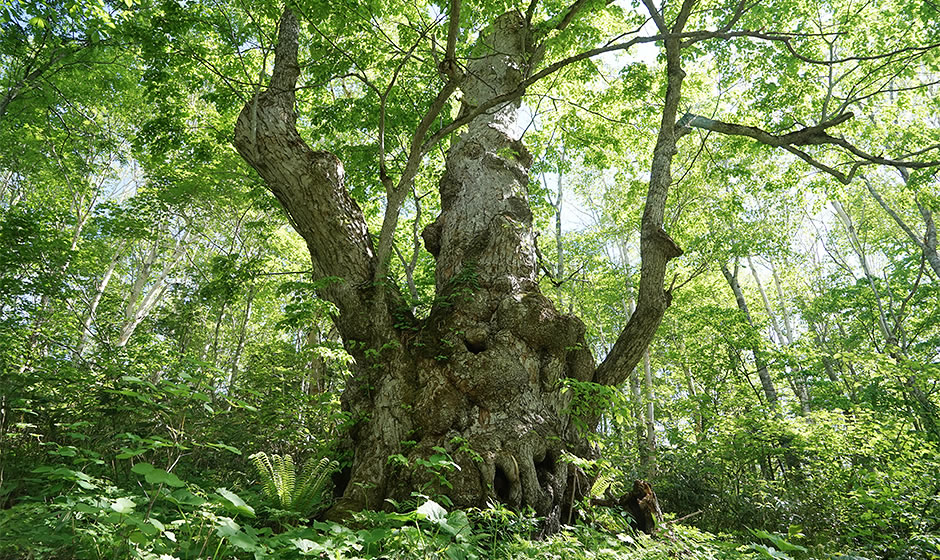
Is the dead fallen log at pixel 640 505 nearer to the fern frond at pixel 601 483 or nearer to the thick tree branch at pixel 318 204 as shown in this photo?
the fern frond at pixel 601 483

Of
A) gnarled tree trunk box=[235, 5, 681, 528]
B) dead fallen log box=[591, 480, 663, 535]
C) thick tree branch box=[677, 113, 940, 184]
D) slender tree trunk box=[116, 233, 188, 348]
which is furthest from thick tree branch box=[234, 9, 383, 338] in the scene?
slender tree trunk box=[116, 233, 188, 348]

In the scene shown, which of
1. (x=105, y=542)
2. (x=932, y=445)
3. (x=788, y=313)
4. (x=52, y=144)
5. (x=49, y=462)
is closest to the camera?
(x=105, y=542)

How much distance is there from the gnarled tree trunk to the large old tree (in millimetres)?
13

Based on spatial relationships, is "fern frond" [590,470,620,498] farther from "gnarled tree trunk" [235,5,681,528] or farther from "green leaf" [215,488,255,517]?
"green leaf" [215,488,255,517]

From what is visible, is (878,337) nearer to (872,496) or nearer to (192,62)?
(872,496)

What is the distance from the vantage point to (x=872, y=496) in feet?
11.9

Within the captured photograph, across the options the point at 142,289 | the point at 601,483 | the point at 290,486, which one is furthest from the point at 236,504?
the point at 142,289

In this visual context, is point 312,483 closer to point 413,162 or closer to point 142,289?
point 413,162

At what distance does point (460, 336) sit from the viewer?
3889 millimetres

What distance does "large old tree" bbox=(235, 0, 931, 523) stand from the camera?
3.45m

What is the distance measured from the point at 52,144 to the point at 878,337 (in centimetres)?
1959

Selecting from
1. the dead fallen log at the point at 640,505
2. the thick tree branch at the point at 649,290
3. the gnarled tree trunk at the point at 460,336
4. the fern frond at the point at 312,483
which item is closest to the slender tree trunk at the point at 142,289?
the gnarled tree trunk at the point at 460,336

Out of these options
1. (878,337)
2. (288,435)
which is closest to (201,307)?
(288,435)

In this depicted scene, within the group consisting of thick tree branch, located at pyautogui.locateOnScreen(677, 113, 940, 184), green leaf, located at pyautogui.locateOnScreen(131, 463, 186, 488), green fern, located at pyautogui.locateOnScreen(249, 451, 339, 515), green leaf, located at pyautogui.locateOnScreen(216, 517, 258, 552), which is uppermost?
thick tree branch, located at pyautogui.locateOnScreen(677, 113, 940, 184)
